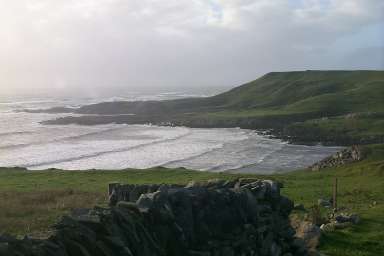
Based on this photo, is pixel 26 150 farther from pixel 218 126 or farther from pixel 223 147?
pixel 218 126

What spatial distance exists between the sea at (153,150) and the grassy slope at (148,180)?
17149 mm

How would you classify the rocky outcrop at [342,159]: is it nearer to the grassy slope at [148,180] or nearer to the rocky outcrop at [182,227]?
the grassy slope at [148,180]

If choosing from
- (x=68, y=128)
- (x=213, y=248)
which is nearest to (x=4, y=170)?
(x=213, y=248)

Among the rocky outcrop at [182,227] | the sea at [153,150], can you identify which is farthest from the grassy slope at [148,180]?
the sea at [153,150]

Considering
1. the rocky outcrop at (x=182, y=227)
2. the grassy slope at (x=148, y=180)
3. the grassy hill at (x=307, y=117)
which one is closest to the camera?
the rocky outcrop at (x=182, y=227)

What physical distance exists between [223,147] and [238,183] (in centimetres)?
7996

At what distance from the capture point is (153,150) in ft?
310

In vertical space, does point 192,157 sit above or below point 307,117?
below

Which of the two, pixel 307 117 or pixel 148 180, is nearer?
pixel 148 180

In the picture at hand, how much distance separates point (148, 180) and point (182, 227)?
35.0 meters

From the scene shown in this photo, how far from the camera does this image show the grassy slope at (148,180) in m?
22.9

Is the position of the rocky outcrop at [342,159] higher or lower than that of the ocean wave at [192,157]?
higher

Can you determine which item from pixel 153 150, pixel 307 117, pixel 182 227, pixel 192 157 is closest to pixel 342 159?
pixel 192 157

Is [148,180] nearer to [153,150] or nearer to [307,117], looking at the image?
[153,150]
